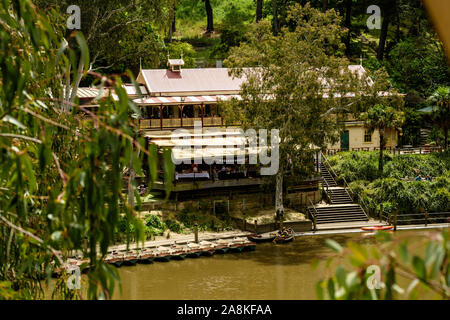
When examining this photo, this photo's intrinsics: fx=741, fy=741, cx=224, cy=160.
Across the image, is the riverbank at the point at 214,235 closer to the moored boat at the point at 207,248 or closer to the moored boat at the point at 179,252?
the moored boat at the point at 179,252

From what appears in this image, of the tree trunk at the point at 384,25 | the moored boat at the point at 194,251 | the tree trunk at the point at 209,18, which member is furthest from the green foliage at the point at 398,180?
the tree trunk at the point at 209,18

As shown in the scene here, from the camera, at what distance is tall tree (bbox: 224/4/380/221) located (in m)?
30.6

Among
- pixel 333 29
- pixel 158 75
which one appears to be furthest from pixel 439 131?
pixel 158 75

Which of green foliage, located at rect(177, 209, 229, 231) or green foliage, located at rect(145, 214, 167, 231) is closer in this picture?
green foliage, located at rect(145, 214, 167, 231)

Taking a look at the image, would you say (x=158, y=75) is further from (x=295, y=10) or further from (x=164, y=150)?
(x=164, y=150)

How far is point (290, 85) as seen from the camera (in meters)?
30.6

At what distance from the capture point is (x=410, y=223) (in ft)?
111

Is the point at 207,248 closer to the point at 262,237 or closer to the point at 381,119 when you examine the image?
the point at 262,237

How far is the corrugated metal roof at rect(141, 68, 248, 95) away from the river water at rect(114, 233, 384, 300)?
13.2m

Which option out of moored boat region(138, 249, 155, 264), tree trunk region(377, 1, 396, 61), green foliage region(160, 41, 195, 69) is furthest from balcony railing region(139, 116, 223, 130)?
tree trunk region(377, 1, 396, 61)

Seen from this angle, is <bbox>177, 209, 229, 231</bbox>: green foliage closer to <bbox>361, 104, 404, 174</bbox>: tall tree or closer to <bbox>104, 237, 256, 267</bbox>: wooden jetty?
<bbox>104, 237, 256, 267</bbox>: wooden jetty

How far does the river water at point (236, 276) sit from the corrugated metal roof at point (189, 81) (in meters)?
13.2

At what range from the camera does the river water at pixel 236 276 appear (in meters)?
24.4

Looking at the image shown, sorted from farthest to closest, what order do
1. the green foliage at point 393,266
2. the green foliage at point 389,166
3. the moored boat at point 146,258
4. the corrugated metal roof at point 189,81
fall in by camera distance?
the corrugated metal roof at point 189,81 → the green foliage at point 389,166 → the moored boat at point 146,258 → the green foliage at point 393,266
